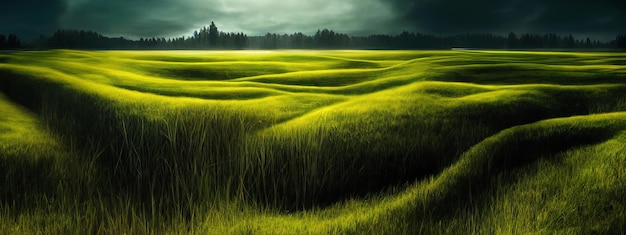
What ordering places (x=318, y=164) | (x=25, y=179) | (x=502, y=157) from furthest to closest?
1. (x=502, y=157)
2. (x=318, y=164)
3. (x=25, y=179)

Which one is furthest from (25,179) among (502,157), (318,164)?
(502,157)

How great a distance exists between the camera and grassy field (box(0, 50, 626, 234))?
4.38m

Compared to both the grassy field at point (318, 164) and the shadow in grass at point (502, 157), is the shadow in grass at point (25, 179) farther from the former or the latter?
the shadow in grass at point (502, 157)

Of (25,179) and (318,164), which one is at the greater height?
(318,164)

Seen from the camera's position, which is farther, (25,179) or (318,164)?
(318,164)

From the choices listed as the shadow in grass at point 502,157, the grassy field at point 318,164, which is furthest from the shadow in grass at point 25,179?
the shadow in grass at point 502,157

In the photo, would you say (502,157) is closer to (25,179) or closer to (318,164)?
(318,164)

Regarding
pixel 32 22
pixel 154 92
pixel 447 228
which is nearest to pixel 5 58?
pixel 32 22

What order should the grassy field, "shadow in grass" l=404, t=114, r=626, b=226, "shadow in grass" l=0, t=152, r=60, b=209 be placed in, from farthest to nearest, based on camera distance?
"shadow in grass" l=0, t=152, r=60, b=209 → "shadow in grass" l=404, t=114, r=626, b=226 → the grassy field

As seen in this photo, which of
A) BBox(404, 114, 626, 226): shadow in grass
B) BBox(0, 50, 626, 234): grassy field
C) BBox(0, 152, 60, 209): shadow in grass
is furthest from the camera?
BBox(0, 152, 60, 209): shadow in grass

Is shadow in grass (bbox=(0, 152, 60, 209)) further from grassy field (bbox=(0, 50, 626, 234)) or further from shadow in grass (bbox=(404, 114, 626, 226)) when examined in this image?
shadow in grass (bbox=(404, 114, 626, 226))

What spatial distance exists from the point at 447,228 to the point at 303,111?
527 centimetres

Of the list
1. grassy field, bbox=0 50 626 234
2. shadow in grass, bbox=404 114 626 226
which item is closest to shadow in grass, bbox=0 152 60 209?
grassy field, bbox=0 50 626 234

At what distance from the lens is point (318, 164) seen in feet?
18.8
